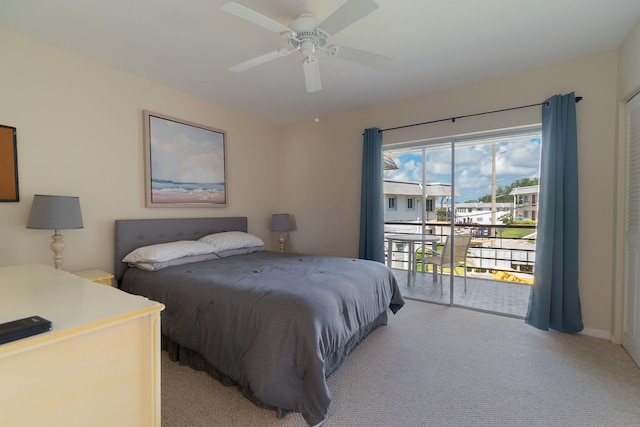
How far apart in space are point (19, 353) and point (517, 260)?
557 cm

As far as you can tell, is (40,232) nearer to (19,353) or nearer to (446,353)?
(19,353)

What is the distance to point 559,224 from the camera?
269 centimetres

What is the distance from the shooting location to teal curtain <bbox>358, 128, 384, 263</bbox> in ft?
12.4

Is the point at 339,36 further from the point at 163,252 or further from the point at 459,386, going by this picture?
the point at 459,386

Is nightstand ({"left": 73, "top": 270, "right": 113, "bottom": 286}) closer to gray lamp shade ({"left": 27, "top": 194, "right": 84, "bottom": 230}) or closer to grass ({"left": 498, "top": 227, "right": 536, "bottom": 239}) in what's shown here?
gray lamp shade ({"left": 27, "top": 194, "right": 84, "bottom": 230})

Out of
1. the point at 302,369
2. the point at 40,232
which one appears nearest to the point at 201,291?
the point at 302,369

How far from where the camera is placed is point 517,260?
4555 millimetres

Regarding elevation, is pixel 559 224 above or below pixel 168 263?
above

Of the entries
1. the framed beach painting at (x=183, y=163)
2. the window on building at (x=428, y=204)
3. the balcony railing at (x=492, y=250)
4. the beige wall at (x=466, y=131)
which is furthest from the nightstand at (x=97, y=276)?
the window on building at (x=428, y=204)

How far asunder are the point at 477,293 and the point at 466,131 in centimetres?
229

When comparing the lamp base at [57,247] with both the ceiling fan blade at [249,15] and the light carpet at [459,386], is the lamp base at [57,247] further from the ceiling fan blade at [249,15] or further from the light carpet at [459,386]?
the ceiling fan blade at [249,15]

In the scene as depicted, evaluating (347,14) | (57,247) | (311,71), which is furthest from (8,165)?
(347,14)

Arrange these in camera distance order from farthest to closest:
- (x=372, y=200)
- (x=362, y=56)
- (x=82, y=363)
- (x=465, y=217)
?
(x=465, y=217), (x=372, y=200), (x=362, y=56), (x=82, y=363)

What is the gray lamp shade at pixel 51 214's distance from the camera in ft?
7.01
